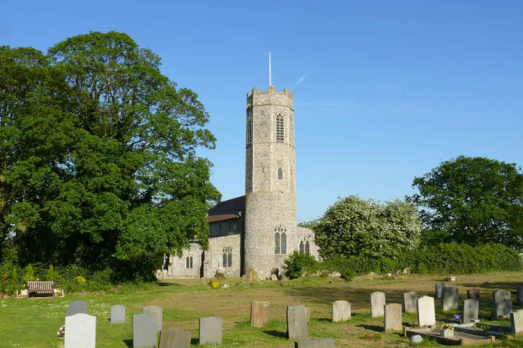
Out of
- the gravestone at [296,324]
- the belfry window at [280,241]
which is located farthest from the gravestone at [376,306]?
the belfry window at [280,241]

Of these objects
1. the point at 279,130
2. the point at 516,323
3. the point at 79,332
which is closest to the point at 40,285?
the point at 79,332

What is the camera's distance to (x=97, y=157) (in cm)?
2805

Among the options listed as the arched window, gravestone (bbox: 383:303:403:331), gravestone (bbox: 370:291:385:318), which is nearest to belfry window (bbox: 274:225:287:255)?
the arched window

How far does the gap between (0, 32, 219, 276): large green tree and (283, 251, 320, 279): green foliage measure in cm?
1066

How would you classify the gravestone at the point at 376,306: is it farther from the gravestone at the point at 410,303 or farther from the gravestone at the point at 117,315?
the gravestone at the point at 117,315

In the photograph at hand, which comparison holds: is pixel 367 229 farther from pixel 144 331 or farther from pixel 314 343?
pixel 314 343

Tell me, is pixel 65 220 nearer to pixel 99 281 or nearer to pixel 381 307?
pixel 99 281

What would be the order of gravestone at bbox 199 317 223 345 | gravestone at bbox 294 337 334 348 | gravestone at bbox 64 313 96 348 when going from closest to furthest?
gravestone at bbox 294 337 334 348
gravestone at bbox 64 313 96 348
gravestone at bbox 199 317 223 345

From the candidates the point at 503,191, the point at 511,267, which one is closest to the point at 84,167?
the point at 511,267

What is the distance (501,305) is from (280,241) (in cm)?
3165

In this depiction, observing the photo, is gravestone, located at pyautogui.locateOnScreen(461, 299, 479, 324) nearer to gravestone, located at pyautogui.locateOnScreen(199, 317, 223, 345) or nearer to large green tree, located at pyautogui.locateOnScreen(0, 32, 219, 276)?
gravestone, located at pyautogui.locateOnScreen(199, 317, 223, 345)

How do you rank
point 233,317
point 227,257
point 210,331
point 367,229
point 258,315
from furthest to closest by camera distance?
point 227,257 → point 367,229 → point 233,317 → point 258,315 → point 210,331

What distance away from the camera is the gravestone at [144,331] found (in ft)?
40.0

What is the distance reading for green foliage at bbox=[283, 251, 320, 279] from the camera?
3997 centimetres
